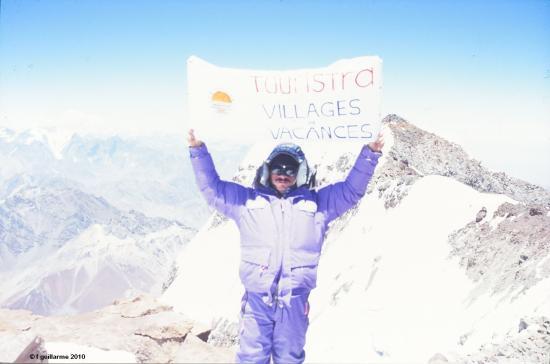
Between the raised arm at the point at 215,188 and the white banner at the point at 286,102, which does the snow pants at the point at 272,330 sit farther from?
the white banner at the point at 286,102

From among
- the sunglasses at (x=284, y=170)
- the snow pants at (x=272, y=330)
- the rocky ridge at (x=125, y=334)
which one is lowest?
the rocky ridge at (x=125, y=334)

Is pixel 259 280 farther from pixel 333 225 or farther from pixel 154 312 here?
pixel 333 225

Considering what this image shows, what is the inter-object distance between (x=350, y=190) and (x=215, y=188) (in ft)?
6.13

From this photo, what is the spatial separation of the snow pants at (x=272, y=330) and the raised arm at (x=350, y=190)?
1.20 m

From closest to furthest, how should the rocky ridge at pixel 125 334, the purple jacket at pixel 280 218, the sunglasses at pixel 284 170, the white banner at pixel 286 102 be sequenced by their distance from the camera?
the purple jacket at pixel 280 218 → the sunglasses at pixel 284 170 → the white banner at pixel 286 102 → the rocky ridge at pixel 125 334

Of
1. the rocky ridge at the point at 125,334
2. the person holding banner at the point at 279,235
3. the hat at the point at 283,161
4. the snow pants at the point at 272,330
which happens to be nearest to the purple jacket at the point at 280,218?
the person holding banner at the point at 279,235

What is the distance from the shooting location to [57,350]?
22.3 feet

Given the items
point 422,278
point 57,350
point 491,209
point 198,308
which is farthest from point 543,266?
point 198,308

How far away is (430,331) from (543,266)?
455cm

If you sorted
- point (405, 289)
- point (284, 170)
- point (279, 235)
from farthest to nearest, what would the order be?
point (405, 289)
point (284, 170)
point (279, 235)

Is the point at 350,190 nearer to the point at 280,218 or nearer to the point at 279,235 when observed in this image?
the point at 280,218

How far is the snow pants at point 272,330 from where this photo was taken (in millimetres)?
5789

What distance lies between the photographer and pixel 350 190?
6094 millimetres

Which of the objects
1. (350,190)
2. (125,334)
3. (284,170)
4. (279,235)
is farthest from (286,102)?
(125,334)
